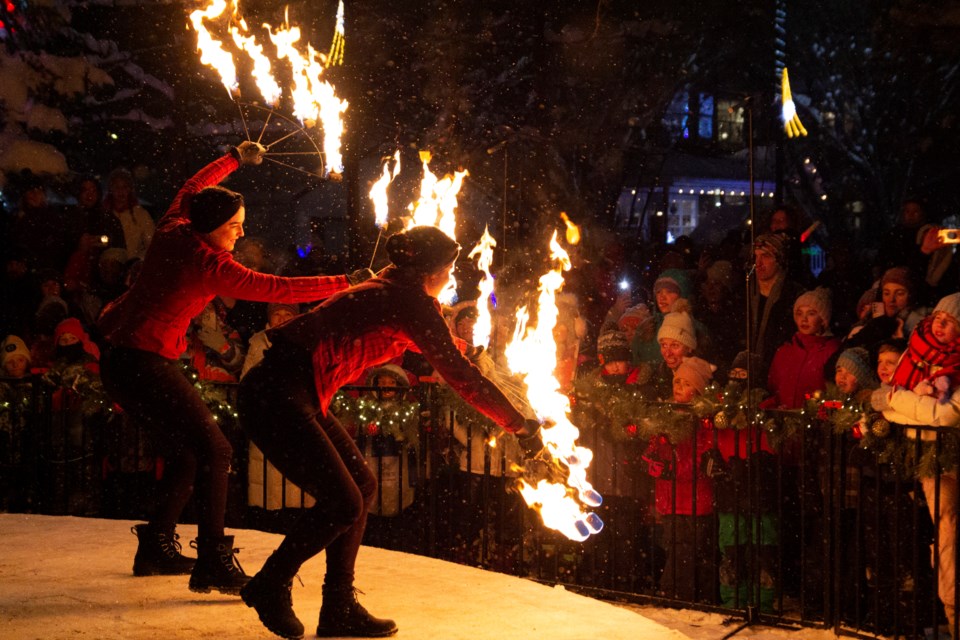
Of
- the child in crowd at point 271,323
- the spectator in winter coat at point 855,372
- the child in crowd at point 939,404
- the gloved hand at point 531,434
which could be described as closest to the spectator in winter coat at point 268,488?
the child in crowd at point 271,323

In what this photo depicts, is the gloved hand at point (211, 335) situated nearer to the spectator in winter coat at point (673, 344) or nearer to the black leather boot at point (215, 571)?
the spectator in winter coat at point (673, 344)

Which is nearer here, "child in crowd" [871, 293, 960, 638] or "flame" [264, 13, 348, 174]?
"child in crowd" [871, 293, 960, 638]

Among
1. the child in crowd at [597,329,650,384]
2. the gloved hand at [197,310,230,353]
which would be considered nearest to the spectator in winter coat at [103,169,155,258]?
the gloved hand at [197,310,230,353]

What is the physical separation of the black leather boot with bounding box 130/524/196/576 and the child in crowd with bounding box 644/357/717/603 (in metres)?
3.15

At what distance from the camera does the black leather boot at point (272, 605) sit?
5.34m

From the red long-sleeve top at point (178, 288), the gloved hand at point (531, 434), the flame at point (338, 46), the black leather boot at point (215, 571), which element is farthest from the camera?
the flame at point (338, 46)

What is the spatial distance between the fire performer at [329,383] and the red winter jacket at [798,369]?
3.57 metres

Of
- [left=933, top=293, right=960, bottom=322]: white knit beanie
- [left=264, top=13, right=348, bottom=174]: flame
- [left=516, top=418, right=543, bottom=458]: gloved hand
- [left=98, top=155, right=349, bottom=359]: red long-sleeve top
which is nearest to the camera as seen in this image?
[left=516, top=418, right=543, bottom=458]: gloved hand

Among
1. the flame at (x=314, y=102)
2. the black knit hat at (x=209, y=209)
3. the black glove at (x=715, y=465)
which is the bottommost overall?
the black glove at (x=715, y=465)

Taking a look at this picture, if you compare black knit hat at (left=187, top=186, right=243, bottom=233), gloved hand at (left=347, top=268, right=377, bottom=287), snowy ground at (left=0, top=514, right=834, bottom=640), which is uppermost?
black knit hat at (left=187, top=186, right=243, bottom=233)

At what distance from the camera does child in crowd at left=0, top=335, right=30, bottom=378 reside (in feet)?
33.6

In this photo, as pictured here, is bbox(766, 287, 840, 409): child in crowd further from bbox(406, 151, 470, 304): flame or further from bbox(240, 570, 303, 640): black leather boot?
bbox(240, 570, 303, 640): black leather boot

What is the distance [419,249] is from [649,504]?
341 centimetres

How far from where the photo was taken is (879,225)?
25641mm
